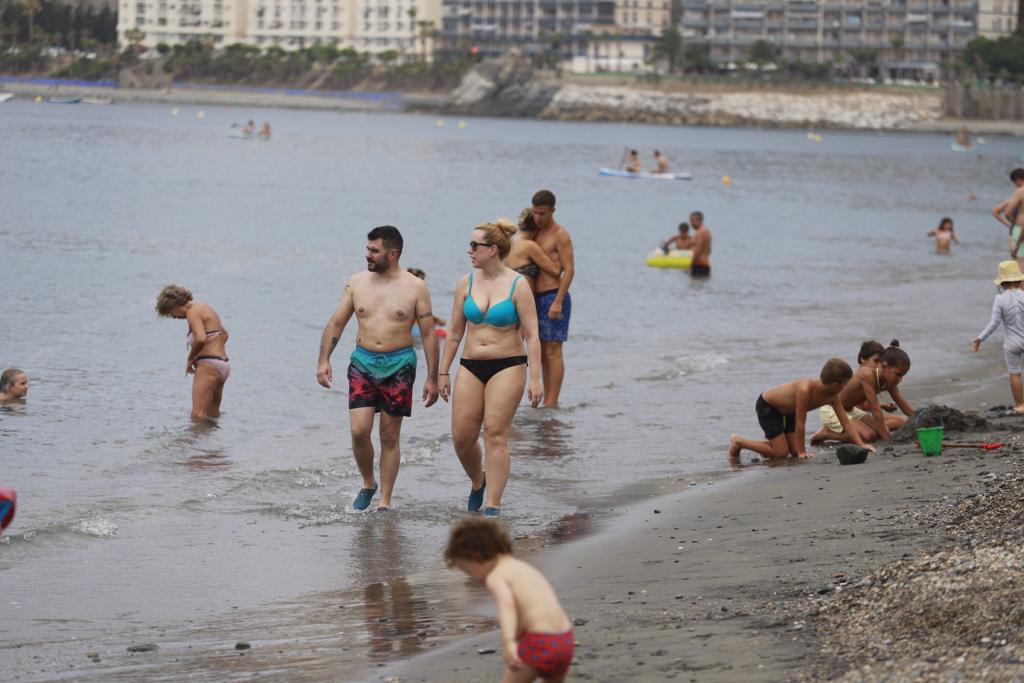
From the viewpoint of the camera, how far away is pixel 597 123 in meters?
170

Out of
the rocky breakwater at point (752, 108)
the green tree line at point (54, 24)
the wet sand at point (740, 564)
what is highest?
the green tree line at point (54, 24)

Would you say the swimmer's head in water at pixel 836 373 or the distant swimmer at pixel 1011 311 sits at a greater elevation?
the distant swimmer at pixel 1011 311

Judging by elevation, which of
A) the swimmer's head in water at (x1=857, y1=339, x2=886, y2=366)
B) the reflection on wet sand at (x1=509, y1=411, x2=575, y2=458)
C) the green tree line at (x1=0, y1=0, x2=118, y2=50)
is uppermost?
the green tree line at (x1=0, y1=0, x2=118, y2=50)

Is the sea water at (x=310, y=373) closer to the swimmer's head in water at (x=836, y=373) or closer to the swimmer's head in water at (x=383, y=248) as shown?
the swimmer's head in water at (x=836, y=373)

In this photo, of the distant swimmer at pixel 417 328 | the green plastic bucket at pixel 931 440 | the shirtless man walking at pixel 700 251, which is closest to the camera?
the green plastic bucket at pixel 931 440

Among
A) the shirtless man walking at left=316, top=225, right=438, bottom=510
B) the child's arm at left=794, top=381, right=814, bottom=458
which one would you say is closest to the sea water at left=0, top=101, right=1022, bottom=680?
the child's arm at left=794, top=381, right=814, bottom=458

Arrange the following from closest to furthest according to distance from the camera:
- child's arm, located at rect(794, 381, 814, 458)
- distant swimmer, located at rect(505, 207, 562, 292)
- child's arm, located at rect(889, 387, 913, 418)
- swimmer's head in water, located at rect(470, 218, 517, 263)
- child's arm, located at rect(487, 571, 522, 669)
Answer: child's arm, located at rect(487, 571, 522, 669) < swimmer's head in water, located at rect(470, 218, 517, 263) < child's arm, located at rect(794, 381, 814, 458) < child's arm, located at rect(889, 387, 913, 418) < distant swimmer, located at rect(505, 207, 562, 292)

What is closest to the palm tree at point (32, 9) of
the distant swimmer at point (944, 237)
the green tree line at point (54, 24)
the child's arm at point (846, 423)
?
the green tree line at point (54, 24)

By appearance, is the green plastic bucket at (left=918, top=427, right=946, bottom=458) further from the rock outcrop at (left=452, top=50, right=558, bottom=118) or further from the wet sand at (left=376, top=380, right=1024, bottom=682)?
the rock outcrop at (left=452, top=50, right=558, bottom=118)

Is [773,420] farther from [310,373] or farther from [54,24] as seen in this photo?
[54,24]

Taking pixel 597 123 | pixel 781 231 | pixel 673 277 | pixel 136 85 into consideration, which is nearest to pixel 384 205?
pixel 781 231

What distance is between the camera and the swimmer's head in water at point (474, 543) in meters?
4.95

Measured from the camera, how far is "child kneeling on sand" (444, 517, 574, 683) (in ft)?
16.2

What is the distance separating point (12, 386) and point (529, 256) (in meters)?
5.22
